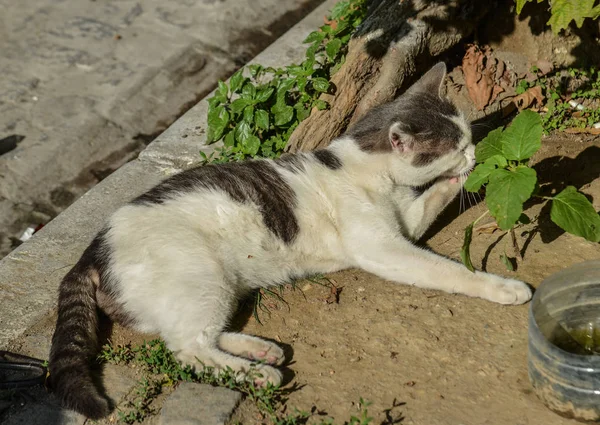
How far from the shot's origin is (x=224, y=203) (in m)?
4.00

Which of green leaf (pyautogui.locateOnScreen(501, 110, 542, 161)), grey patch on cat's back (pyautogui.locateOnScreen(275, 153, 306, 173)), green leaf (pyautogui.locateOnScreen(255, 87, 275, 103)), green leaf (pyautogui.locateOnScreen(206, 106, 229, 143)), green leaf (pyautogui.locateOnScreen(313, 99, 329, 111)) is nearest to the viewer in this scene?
green leaf (pyautogui.locateOnScreen(501, 110, 542, 161))

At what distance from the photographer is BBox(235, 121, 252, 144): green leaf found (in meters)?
5.14

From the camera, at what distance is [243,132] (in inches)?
203

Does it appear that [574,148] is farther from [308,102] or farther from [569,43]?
[308,102]

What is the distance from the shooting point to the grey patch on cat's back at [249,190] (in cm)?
405

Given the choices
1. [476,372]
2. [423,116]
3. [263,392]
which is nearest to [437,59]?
[423,116]

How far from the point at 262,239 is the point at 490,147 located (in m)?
1.35

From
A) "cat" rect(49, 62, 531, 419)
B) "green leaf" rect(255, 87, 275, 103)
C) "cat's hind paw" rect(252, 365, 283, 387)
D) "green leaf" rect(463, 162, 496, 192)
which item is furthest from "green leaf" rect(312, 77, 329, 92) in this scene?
"cat's hind paw" rect(252, 365, 283, 387)

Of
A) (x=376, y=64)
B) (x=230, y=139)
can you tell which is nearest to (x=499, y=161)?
(x=376, y=64)

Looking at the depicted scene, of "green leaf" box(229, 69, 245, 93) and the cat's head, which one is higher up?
the cat's head

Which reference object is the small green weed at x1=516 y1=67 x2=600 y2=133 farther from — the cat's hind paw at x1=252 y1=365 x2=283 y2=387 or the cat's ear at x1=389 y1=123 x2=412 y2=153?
the cat's hind paw at x1=252 y1=365 x2=283 y2=387

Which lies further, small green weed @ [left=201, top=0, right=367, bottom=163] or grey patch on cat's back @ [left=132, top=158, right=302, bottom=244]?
small green weed @ [left=201, top=0, right=367, bottom=163]

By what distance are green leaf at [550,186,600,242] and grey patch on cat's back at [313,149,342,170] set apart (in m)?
1.30

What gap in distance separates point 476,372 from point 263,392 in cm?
102
